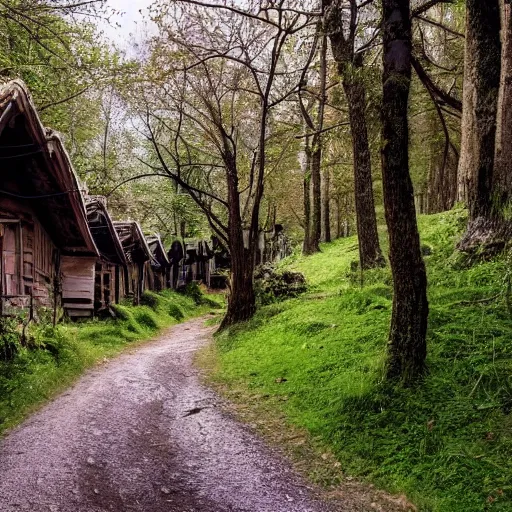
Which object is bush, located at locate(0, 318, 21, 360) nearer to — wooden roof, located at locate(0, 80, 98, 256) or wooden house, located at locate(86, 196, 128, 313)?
wooden roof, located at locate(0, 80, 98, 256)

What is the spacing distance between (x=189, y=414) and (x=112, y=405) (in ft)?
3.95

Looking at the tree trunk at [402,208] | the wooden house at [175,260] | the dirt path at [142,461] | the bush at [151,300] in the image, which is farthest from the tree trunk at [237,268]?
the wooden house at [175,260]

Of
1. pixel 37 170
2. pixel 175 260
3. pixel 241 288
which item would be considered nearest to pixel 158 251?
pixel 175 260

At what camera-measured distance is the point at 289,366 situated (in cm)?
688

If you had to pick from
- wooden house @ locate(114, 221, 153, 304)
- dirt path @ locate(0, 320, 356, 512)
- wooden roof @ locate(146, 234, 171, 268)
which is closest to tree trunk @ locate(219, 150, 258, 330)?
dirt path @ locate(0, 320, 356, 512)

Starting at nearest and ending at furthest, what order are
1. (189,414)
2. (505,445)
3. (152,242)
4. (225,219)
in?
1. (505,445)
2. (189,414)
3. (152,242)
4. (225,219)

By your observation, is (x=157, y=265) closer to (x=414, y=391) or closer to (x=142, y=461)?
(x=142, y=461)

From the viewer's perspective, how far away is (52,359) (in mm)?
8305

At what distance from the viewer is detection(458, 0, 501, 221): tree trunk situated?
7.59 meters

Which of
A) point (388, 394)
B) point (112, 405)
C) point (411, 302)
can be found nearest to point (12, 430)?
point (112, 405)

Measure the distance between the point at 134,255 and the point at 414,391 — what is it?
1949cm

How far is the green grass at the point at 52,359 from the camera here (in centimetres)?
645

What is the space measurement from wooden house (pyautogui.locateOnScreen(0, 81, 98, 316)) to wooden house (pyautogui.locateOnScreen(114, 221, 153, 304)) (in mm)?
5988

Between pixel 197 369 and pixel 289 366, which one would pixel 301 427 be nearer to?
pixel 289 366
